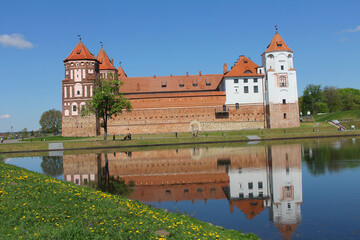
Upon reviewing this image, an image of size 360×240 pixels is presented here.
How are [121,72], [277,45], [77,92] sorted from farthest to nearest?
[121,72]
[277,45]
[77,92]

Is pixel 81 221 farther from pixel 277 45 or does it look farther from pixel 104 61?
pixel 104 61

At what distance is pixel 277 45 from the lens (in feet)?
170

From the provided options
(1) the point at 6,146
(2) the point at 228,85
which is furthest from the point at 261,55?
(1) the point at 6,146

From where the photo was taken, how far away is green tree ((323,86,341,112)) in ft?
290

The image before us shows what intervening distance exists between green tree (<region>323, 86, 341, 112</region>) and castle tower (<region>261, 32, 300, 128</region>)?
43.8 metres

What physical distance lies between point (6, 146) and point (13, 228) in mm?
36302

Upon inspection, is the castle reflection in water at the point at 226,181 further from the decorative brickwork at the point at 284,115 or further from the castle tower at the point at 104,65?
the castle tower at the point at 104,65

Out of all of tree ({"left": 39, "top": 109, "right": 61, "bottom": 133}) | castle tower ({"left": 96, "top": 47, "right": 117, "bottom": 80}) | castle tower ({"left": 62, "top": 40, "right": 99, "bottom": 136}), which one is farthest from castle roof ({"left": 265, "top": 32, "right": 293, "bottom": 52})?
tree ({"left": 39, "top": 109, "right": 61, "bottom": 133})

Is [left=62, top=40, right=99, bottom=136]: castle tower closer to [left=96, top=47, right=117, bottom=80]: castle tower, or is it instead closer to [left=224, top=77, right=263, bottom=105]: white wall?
[left=96, top=47, right=117, bottom=80]: castle tower

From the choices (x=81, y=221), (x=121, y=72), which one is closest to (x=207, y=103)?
(x=121, y=72)

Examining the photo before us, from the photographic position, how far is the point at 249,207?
424 inches

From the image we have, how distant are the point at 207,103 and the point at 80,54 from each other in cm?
2176

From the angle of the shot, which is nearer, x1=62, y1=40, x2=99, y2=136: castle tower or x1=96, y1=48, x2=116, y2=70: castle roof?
x1=62, y1=40, x2=99, y2=136: castle tower

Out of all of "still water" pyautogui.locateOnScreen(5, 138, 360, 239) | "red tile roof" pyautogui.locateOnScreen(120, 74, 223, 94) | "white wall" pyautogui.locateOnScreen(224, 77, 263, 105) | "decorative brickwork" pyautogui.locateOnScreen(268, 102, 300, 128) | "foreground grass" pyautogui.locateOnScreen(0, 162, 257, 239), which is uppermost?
"red tile roof" pyautogui.locateOnScreen(120, 74, 223, 94)
